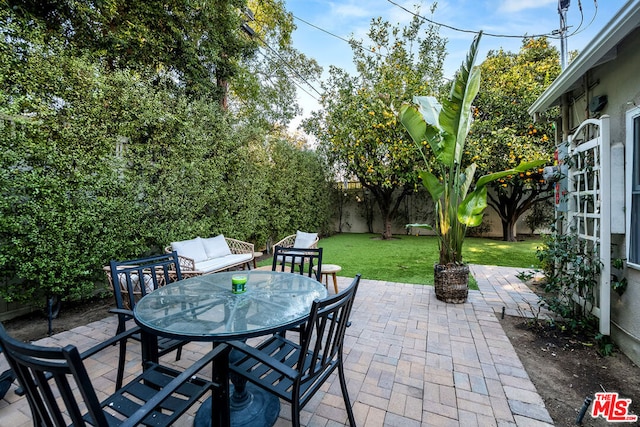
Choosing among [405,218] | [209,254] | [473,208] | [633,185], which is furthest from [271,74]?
[633,185]

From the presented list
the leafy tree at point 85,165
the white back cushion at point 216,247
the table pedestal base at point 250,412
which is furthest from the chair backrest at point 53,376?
the white back cushion at point 216,247

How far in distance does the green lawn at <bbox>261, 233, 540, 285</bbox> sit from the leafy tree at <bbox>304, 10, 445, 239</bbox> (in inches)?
93.5

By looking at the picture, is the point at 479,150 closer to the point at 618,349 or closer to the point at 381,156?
the point at 381,156

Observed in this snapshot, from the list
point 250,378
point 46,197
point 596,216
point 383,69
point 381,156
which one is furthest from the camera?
point 381,156

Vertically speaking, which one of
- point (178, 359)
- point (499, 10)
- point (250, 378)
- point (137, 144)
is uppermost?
point (499, 10)

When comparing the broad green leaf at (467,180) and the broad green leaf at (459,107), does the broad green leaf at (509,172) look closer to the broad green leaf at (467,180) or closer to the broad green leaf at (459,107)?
the broad green leaf at (467,180)

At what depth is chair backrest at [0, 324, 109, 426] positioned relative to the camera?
0.99 meters

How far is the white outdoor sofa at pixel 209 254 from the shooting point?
4.61 meters

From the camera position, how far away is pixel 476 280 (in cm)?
574

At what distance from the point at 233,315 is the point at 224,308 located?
0.53 feet

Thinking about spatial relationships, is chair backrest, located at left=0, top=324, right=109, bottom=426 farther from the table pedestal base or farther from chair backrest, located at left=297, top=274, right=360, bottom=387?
the table pedestal base

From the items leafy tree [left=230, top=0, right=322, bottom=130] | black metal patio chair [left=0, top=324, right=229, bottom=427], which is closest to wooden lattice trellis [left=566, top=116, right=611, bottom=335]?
black metal patio chair [left=0, top=324, right=229, bottom=427]

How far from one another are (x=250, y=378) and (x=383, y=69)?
392 inches

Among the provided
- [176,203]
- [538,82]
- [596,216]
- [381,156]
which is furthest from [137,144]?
[538,82]
